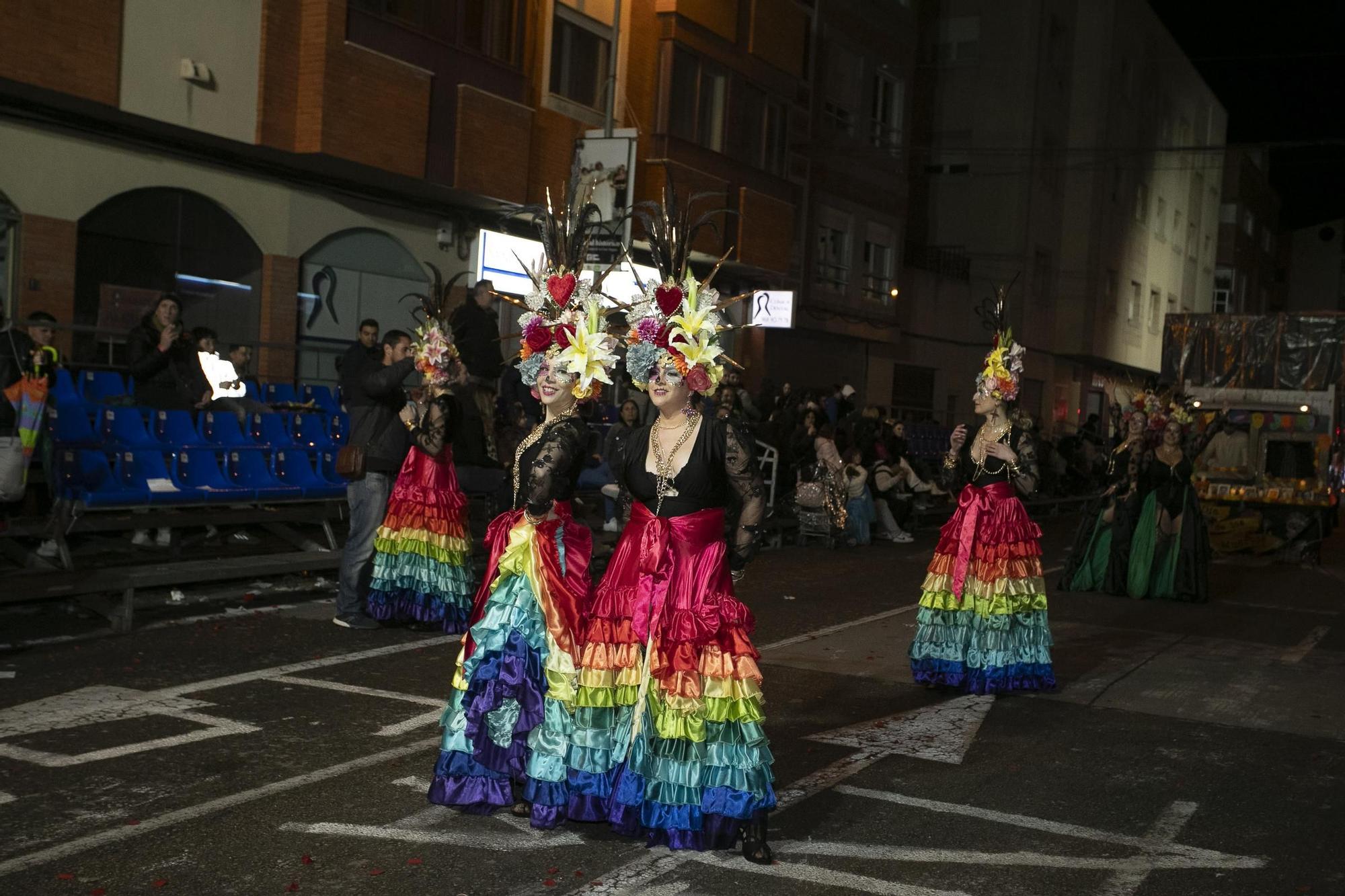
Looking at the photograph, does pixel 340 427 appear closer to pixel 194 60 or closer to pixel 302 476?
pixel 302 476

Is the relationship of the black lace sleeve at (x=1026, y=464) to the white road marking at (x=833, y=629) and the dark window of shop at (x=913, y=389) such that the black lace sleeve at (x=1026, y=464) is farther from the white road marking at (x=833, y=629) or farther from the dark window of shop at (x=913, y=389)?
the dark window of shop at (x=913, y=389)

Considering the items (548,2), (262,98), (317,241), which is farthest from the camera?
(548,2)

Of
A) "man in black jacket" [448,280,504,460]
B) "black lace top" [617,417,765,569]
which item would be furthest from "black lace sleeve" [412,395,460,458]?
"man in black jacket" [448,280,504,460]

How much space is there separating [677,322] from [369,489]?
200 inches

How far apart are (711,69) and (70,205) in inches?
581

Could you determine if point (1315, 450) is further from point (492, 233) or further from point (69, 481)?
point (69, 481)

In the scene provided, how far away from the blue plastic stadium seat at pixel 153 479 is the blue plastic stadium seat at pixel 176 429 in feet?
1.34

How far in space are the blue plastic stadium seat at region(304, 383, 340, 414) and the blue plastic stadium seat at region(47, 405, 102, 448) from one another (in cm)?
399

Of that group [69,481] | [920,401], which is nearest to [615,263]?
[69,481]

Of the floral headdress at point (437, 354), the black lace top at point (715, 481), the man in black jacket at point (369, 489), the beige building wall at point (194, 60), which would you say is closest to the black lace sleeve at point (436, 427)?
the floral headdress at point (437, 354)

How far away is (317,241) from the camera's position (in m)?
19.9

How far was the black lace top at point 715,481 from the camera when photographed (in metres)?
5.80

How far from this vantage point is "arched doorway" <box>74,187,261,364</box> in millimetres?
16609

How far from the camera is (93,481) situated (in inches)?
447
